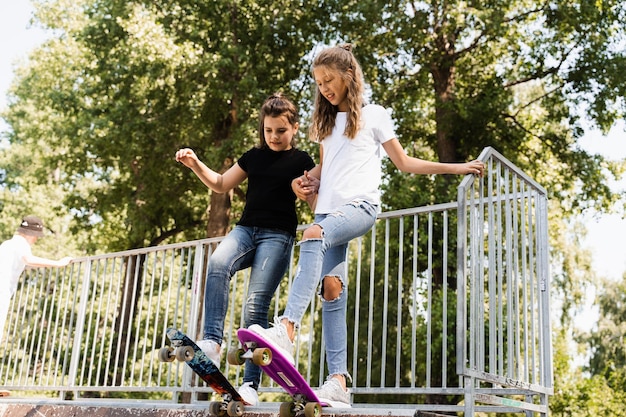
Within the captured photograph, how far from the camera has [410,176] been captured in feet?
48.5

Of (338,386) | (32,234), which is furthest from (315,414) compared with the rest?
(32,234)

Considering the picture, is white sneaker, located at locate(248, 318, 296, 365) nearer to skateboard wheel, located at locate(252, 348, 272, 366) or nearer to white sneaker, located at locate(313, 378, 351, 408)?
skateboard wheel, located at locate(252, 348, 272, 366)

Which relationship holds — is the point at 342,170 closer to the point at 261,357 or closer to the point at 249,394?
the point at 261,357

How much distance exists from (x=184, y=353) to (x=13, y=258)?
143 inches

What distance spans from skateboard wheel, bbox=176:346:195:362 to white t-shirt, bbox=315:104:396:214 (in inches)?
33.3

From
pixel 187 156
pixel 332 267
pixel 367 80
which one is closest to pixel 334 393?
pixel 332 267

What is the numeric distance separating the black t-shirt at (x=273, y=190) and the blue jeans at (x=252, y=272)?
0.17 feet

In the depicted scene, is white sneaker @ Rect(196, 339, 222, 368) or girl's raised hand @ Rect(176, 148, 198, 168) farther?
girl's raised hand @ Rect(176, 148, 198, 168)

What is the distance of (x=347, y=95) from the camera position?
127 inches

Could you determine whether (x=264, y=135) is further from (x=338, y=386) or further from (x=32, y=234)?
(x=32, y=234)

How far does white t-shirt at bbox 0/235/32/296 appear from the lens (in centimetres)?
575

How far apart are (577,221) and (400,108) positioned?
8027 mm

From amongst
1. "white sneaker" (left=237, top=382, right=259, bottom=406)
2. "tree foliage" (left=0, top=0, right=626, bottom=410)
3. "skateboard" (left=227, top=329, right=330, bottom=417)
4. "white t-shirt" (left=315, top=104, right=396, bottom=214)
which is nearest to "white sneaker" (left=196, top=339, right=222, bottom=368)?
"white sneaker" (left=237, top=382, right=259, bottom=406)

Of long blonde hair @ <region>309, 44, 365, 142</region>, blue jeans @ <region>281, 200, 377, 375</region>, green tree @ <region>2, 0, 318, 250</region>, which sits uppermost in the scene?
green tree @ <region>2, 0, 318, 250</region>
